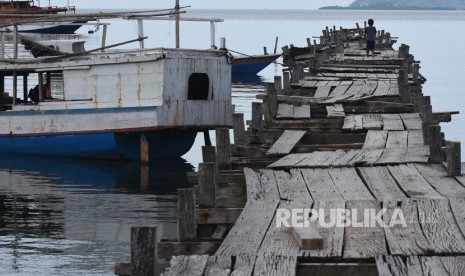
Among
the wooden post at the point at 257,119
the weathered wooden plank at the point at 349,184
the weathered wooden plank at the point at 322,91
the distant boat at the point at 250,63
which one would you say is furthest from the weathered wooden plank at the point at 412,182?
the distant boat at the point at 250,63

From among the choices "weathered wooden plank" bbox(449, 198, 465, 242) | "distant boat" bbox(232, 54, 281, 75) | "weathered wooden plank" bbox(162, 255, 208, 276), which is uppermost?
"distant boat" bbox(232, 54, 281, 75)

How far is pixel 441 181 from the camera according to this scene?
1109 cm

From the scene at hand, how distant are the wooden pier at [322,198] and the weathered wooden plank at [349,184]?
0.04 ft

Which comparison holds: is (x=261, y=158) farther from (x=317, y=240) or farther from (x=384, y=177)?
(x=317, y=240)

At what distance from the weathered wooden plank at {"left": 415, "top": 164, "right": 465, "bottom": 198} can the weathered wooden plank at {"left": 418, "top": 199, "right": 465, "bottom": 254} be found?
1.94 ft

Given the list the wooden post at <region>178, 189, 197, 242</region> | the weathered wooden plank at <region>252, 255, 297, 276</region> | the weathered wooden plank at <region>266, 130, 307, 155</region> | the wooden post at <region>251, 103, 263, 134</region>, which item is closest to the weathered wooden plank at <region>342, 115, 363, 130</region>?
the weathered wooden plank at <region>266, 130, 307, 155</region>

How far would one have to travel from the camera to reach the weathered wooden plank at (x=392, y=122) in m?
15.9

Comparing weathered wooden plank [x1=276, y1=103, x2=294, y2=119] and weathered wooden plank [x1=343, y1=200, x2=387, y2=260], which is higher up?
weathered wooden plank [x1=276, y1=103, x2=294, y2=119]

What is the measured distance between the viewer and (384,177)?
37.5 ft

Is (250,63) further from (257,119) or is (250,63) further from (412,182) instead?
(412,182)

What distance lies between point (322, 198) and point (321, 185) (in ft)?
2.59

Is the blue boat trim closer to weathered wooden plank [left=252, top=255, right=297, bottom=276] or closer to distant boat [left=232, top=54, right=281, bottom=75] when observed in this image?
weathered wooden plank [left=252, top=255, right=297, bottom=276]

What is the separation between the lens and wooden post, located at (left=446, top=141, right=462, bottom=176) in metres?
11.2

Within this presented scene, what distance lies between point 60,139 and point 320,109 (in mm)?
14407
